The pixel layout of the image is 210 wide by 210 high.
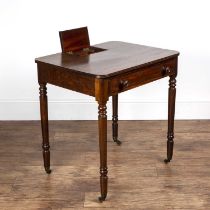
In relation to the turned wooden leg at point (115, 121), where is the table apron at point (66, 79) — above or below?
above

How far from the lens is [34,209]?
2.58 meters

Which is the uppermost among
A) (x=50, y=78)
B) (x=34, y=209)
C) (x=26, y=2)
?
(x=26, y=2)

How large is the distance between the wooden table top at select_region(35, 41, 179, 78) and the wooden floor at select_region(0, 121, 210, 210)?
797mm

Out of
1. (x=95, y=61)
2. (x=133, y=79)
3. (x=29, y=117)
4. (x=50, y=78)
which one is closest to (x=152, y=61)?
(x=133, y=79)

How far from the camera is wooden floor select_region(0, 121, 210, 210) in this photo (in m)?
2.66

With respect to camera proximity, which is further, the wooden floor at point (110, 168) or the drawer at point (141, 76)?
the wooden floor at point (110, 168)

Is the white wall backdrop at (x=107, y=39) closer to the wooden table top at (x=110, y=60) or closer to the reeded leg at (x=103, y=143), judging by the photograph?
the wooden table top at (x=110, y=60)

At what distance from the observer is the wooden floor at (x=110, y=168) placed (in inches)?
105

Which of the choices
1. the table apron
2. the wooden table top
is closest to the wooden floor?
the table apron

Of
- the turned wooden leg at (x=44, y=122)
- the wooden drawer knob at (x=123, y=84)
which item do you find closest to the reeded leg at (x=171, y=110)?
the wooden drawer knob at (x=123, y=84)

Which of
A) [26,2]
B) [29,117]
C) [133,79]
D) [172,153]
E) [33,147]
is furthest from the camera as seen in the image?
[29,117]

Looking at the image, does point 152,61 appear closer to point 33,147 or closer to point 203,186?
point 203,186

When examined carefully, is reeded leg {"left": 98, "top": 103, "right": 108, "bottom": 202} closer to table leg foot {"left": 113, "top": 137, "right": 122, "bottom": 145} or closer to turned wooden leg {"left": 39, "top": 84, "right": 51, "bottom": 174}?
turned wooden leg {"left": 39, "top": 84, "right": 51, "bottom": 174}

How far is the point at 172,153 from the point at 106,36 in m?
1.18
